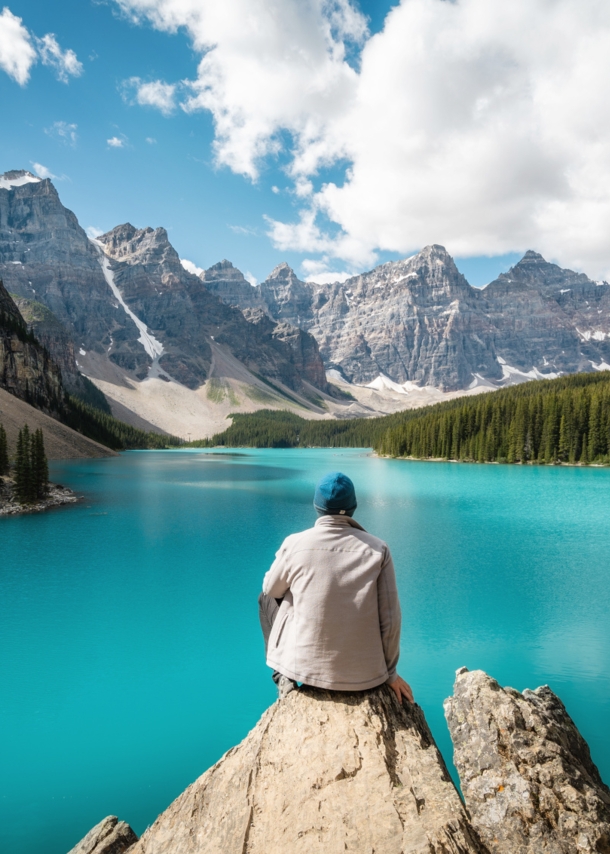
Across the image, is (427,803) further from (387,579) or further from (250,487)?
(250,487)

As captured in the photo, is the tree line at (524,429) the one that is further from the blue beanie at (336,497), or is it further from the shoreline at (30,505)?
the blue beanie at (336,497)

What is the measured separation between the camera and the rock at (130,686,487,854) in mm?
3432

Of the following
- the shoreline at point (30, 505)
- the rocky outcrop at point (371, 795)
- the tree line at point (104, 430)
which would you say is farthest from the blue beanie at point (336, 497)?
the tree line at point (104, 430)

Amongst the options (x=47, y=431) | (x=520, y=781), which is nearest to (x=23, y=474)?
(x=520, y=781)

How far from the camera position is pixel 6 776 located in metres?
7.49

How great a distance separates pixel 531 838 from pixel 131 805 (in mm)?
5611

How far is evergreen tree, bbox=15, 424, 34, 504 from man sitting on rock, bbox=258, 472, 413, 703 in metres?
35.9

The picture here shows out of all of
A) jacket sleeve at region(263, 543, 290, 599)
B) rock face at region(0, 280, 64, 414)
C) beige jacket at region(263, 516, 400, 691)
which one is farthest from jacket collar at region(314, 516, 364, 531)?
rock face at region(0, 280, 64, 414)

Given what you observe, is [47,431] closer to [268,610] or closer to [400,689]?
[268,610]

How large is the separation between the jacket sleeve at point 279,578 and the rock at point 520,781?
7.86ft

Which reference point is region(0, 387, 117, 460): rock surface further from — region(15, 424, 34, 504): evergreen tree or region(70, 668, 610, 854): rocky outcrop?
region(70, 668, 610, 854): rocky outcrop

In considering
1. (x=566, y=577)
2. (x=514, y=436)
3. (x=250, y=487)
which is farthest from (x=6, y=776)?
(x=514, y=436)

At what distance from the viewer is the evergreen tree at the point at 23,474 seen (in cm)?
3472

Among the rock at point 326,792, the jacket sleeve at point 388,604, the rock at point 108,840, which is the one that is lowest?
the rock at point 108,840
